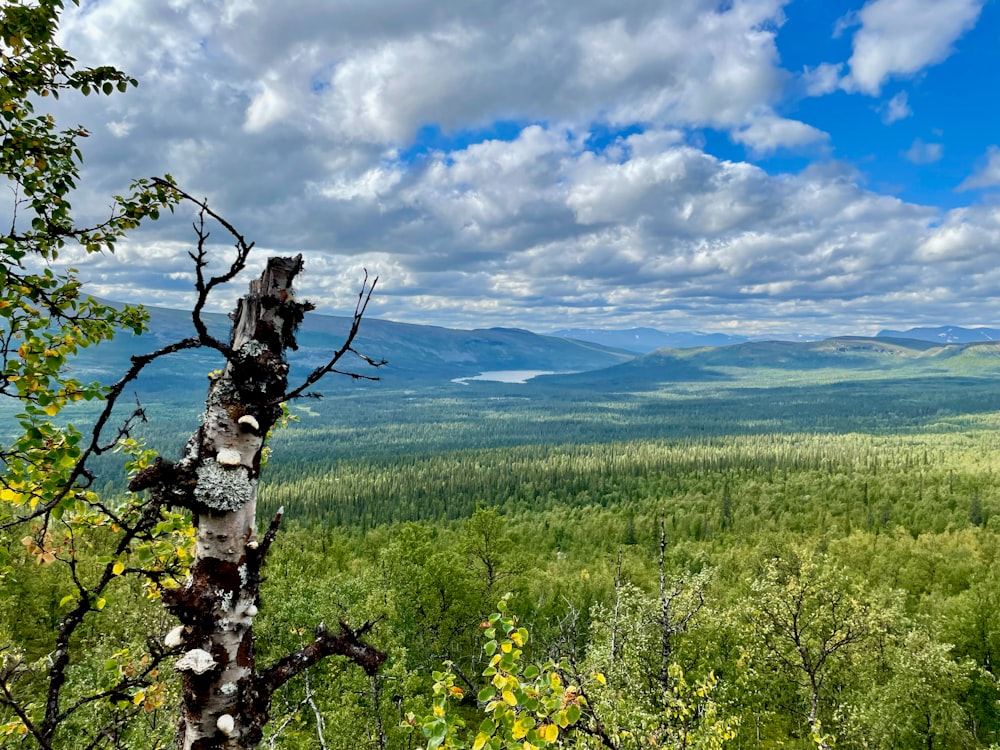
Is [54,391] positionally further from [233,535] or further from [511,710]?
[511,710]

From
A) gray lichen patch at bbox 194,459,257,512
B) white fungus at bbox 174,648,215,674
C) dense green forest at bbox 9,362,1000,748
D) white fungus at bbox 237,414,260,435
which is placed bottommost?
dense green forest at bbox 9,362,1000,748

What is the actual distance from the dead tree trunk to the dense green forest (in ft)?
2.38

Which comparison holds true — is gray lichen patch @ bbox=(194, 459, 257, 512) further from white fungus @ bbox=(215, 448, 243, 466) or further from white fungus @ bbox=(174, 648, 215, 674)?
white fungus @ bbox=(174, 648, 215, 674)

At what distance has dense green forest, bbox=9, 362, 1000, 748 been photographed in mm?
14430

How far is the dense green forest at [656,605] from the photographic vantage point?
14.4 metres

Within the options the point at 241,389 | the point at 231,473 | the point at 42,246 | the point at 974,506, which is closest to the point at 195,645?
the point at 231,473

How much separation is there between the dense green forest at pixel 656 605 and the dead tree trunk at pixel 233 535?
2.38 feet

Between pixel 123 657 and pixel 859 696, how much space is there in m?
32.1

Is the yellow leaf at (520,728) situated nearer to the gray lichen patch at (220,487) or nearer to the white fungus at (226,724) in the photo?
→ the white fungus at (226,724)

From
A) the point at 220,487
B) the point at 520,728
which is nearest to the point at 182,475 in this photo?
the point at 220,487

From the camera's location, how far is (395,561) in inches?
1190

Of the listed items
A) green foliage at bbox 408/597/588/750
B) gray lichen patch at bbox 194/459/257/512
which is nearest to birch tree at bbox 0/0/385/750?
gray lichen patch at bbox 194/459/257/512

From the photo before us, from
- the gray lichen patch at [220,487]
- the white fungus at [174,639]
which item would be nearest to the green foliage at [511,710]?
the white fungus at [174,639]

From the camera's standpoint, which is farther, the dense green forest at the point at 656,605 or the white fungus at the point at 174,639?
the dense green forest at the point at 656,605
